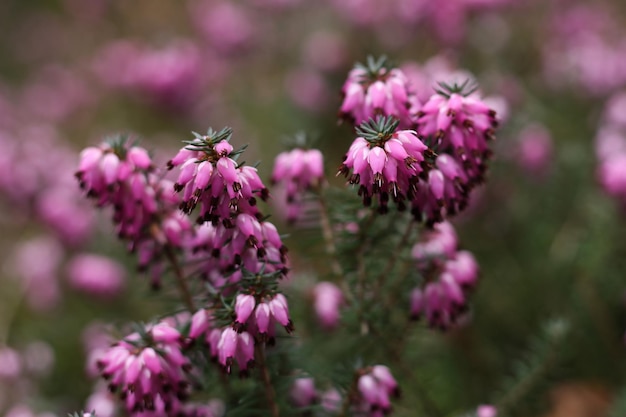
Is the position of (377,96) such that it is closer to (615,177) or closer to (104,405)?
(104,405)

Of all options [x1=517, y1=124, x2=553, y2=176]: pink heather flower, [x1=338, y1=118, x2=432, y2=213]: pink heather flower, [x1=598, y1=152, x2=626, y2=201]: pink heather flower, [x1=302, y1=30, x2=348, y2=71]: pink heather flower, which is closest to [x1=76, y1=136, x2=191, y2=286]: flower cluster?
[x1=338, y1=118, x2=432, y2=213]: pink heather flower

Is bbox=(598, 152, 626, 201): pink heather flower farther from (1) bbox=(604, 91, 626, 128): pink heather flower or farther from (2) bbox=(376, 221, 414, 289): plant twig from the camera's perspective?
(2) bbox=(376, 221, 414, 289): plant twig

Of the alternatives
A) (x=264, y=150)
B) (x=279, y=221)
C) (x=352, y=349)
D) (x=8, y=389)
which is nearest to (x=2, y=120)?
(x=264, y=150)

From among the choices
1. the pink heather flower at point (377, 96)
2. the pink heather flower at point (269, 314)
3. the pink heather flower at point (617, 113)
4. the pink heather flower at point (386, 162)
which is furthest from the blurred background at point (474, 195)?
the pink heather flower at point (269, 314)

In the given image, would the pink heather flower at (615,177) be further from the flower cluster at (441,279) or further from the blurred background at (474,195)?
the flower cluster at (441,279)

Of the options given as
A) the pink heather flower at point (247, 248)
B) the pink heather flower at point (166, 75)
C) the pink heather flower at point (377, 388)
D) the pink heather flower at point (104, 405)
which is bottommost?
the pink heather flower at point (377, 388)

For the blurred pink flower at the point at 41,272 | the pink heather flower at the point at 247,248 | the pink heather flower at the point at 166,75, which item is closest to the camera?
the pink heather flower at the point at 247,248

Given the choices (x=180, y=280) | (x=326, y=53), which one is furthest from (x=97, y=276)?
(x=326, y=53)

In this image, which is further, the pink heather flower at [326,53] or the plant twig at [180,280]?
the pink heather flower at [326,53]

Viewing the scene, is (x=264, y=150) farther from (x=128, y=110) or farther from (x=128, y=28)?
(x=128, y=28)
